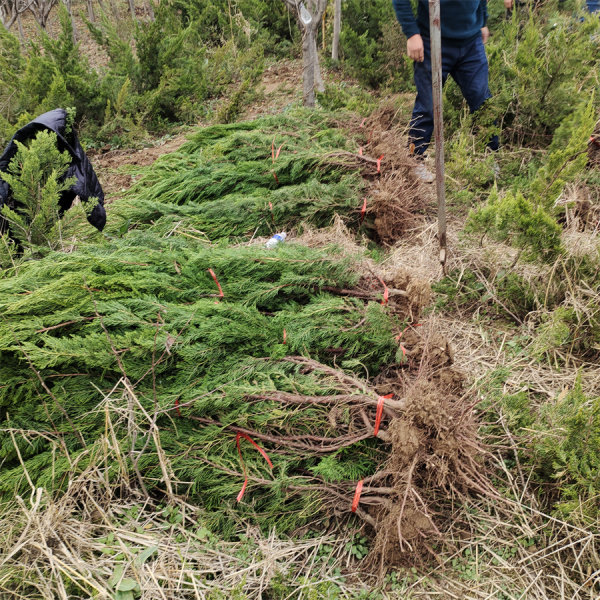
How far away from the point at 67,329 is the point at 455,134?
3819mm

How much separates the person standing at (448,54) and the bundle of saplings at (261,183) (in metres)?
0.72

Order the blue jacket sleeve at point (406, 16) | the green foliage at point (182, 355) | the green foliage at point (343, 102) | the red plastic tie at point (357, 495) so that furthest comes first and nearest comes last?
the green foliage at point (343, 102) → the blue jacket sleeve at point (406, 16) → the green foliage at point (182, 355) → the red plastic tie at point (357, 495)

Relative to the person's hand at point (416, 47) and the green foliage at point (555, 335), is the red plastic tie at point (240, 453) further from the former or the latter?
the person's hand at point (416, 47)

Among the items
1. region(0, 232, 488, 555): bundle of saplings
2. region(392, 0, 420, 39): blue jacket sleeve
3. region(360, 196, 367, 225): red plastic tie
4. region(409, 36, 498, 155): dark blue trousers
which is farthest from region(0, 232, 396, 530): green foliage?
region(392, 0, 420, 39): blue jacket sleeve

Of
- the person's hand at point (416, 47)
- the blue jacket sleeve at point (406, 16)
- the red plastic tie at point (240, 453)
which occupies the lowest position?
the red plastic tie at point (240, 453)

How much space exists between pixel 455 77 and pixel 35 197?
3.63 meters

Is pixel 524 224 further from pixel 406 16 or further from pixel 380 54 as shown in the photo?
pixel 380 54

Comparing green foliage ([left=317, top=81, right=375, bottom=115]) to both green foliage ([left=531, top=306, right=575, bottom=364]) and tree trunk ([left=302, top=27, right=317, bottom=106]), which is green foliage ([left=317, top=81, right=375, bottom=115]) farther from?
green foliage ([left=531, top=306, right=575, bottom=364])

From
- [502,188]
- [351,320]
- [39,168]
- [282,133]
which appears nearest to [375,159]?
[282,133]

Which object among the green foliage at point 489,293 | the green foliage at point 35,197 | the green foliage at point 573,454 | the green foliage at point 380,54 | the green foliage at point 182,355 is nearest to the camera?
the green foliage at point 573,454

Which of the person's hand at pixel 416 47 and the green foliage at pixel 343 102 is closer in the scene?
the person's hand at pixel 416 47

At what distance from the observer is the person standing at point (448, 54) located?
12.3ft

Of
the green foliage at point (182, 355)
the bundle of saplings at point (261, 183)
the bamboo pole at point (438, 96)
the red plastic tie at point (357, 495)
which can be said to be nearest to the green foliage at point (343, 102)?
the bundle of saplings at point (261, 183)

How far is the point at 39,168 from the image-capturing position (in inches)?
123
